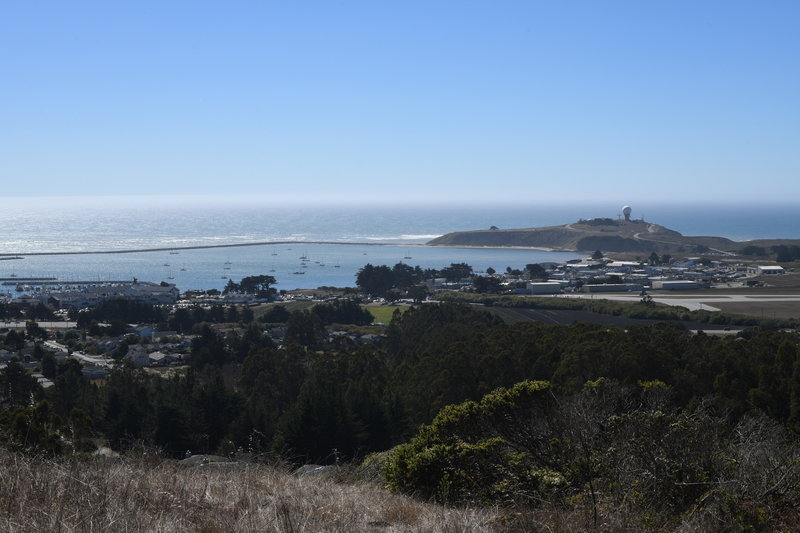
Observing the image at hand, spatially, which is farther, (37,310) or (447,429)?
(37,310)

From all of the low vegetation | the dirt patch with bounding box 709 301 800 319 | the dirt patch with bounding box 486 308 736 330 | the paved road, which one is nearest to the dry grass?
the low vegetation

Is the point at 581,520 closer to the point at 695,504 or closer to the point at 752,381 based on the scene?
the point at 695,504

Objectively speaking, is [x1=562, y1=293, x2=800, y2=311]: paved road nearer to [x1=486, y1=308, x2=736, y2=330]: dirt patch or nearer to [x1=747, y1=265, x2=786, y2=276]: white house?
[x1=486, y1=308, x2=736, y2=330]: dirt patch

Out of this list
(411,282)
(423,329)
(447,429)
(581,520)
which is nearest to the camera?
(581,520)

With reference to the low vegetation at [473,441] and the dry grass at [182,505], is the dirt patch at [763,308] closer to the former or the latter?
the low vegetation at [473,441]

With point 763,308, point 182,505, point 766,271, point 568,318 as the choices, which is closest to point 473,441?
point 182,505

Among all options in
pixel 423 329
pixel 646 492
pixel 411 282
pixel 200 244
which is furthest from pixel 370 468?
pixel 200 244

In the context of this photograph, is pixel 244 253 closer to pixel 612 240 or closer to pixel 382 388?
pixel 612 240
